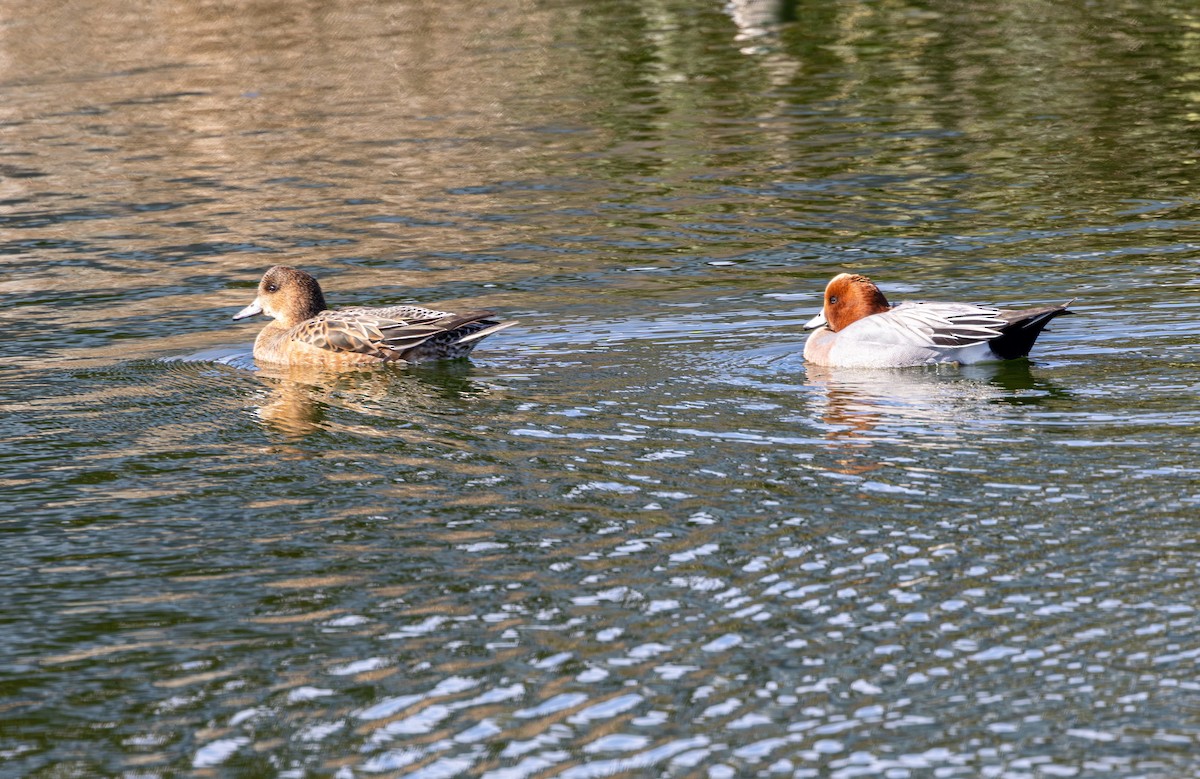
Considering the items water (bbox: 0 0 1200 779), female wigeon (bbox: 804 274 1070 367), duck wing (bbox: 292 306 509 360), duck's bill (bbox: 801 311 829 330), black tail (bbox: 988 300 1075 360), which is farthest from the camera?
duck wing (bbox: 292 306 509 360)

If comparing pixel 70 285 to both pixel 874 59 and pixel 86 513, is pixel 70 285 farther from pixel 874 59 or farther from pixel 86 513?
pixel 874 59

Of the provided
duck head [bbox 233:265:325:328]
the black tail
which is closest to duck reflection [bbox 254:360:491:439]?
duck head [bbox 233:265:325:328]

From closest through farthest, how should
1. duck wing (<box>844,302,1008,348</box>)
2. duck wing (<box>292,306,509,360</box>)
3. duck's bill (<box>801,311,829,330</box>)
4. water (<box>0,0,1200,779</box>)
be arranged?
water (<box>0,0,1200,779</box>) → duck wing (<box>844,302,1008,348</box>) → duck's bill (<box>801,311,829,330</box>) → duck wing (<box>292,306,509,360</box>)

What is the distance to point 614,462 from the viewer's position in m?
9.37

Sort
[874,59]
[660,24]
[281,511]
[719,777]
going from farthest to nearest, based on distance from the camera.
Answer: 1. [660,24]
2. [874,59]
3. [281,511]
4. [719,777]

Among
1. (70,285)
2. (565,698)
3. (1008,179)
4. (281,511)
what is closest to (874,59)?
(1008,179)

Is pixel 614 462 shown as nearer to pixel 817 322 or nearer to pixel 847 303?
pixel 817 322

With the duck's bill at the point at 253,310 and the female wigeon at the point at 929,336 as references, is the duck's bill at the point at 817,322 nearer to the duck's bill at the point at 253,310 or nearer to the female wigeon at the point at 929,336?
the female wigeon at the point at 929,336

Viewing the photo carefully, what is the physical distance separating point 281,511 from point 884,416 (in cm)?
365

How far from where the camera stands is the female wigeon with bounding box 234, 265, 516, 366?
12.5 meters

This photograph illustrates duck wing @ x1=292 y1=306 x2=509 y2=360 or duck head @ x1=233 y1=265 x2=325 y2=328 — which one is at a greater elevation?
duck head @ x1=233 y1=265 x2=325 y2=328

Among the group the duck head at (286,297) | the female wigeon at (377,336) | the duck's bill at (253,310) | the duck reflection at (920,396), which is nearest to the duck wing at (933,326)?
the duck reflection at (920,396)

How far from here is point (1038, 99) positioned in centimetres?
2305

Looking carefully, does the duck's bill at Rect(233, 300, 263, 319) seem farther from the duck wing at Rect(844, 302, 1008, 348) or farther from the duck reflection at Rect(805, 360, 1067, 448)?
the duck wing at Rect(844, 302, 1008, 348)
